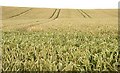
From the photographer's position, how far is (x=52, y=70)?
4645 millimetres

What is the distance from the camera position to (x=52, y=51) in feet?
19.6

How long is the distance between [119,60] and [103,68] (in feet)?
2.18

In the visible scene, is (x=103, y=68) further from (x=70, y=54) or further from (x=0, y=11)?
(x=0, y=11)

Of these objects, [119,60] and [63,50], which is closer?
[119,60]

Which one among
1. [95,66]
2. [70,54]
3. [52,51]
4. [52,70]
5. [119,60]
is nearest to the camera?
[52,70]

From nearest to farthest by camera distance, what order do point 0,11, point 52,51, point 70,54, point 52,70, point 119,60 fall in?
1. point 52,70
2. point 119,60
3. point 70,54
4. point 52,51
5. point 0,11

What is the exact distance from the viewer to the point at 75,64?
475cm

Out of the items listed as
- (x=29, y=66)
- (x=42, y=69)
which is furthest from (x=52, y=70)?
(x=29, y=66)

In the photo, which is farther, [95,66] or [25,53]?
[25,53]

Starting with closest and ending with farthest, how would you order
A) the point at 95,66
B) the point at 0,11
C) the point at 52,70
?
the point at 52,70, the point at 95,66, the point at 0,11

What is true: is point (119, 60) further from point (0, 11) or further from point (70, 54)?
point (0, 11)

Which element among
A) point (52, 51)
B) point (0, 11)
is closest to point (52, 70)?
point (52, 51)

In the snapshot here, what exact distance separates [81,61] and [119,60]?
95 cm

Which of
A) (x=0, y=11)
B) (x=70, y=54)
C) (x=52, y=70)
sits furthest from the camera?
(x=0, y=11)
